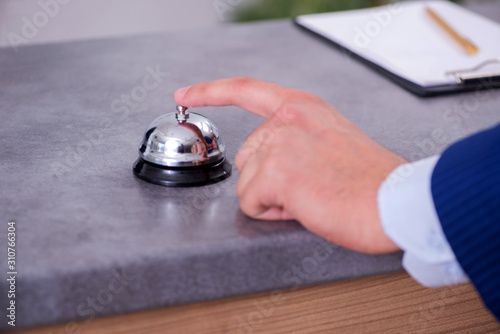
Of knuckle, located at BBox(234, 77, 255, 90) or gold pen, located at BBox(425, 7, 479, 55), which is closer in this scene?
knuckle, located at BBox(234, 77, 255, 90)

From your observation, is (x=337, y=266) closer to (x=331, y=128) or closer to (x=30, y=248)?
(x=331, y=128)

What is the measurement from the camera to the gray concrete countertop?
0.44m

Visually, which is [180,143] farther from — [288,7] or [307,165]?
[288,7]

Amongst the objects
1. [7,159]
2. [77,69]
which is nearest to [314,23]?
[77,69]

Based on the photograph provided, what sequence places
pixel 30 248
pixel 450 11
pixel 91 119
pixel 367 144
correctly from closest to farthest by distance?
pixel 30 248 < pixel 367 144 < pixel 91 119 < pixel 450 11

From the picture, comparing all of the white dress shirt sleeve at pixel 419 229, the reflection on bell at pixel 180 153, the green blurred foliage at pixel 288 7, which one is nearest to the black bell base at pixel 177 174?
the reflection on bell at pixel 180 153

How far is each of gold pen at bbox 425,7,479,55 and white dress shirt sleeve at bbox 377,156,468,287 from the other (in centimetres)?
53

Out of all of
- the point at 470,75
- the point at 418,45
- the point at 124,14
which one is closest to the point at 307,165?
the point at 470,75

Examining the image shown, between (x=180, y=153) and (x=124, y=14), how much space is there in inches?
119

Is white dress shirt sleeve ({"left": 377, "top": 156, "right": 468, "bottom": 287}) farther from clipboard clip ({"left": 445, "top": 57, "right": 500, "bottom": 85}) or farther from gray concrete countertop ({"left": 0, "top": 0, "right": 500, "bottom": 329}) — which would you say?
clipboard clip ({"left": 445, "top": 57, "right": 500, "bottom": 85})

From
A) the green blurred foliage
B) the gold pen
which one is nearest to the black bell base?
the gold pen

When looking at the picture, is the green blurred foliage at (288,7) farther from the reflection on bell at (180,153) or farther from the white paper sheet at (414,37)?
the reflection on bell at (180,153)

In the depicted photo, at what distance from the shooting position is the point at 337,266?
503 millimetres

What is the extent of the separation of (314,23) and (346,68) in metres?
0.24
